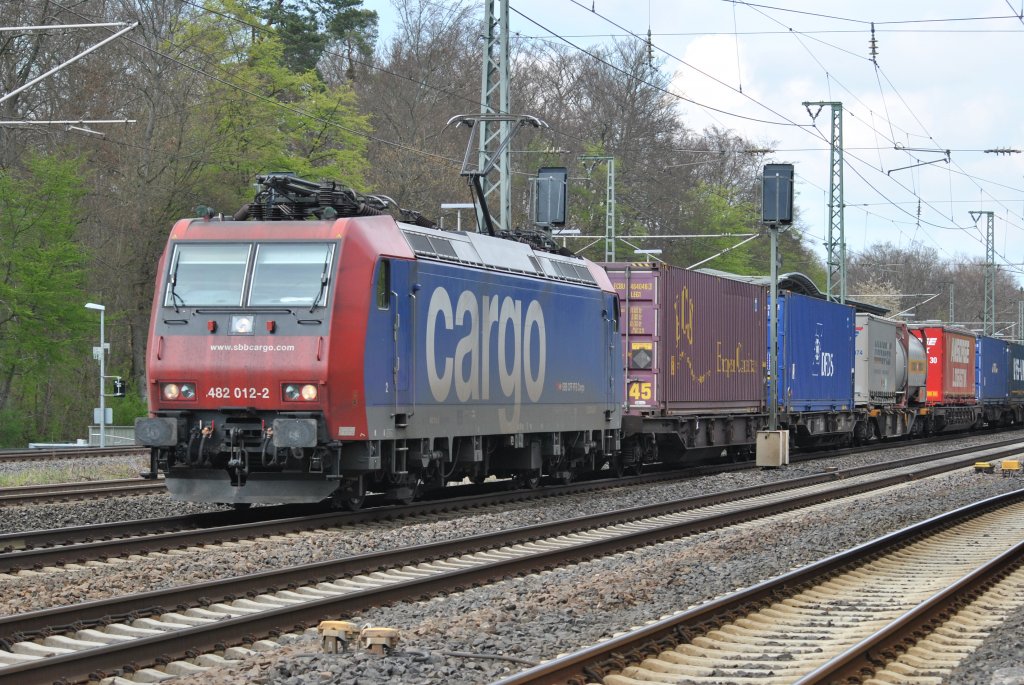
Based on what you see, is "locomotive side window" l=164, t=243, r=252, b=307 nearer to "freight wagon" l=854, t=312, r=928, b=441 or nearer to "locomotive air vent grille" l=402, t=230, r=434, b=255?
"locomotive air vent grille" l=402, t=230, r=434, b=255

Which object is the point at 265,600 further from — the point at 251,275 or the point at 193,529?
the point at 251,275

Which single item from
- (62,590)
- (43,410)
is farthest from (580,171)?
(62,590)

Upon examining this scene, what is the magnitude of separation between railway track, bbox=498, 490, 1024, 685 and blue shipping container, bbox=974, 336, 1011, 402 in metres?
36.8

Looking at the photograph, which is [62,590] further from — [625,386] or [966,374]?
[966,374]

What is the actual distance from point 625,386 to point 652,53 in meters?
39.6

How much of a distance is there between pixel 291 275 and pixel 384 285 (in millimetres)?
1018

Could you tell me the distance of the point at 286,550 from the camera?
42.4ft

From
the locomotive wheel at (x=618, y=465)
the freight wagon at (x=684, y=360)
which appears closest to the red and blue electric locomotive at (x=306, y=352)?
the freight wagon at (x=684, y=360)

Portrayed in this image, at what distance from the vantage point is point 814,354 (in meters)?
31.6

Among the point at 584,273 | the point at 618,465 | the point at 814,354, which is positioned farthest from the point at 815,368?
the point at 584,273

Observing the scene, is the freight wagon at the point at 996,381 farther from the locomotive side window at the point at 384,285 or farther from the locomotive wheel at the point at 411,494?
the locomotive side window at the point at 384,285

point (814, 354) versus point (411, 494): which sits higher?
point (814, 354)

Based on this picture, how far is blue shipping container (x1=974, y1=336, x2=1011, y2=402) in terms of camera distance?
49.1 m

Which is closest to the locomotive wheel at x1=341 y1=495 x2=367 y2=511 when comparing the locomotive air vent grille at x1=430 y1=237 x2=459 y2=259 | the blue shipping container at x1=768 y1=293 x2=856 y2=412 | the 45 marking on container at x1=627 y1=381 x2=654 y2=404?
the locomotive air vent grille at x1=430 y1=237 x2=459 y2=259
